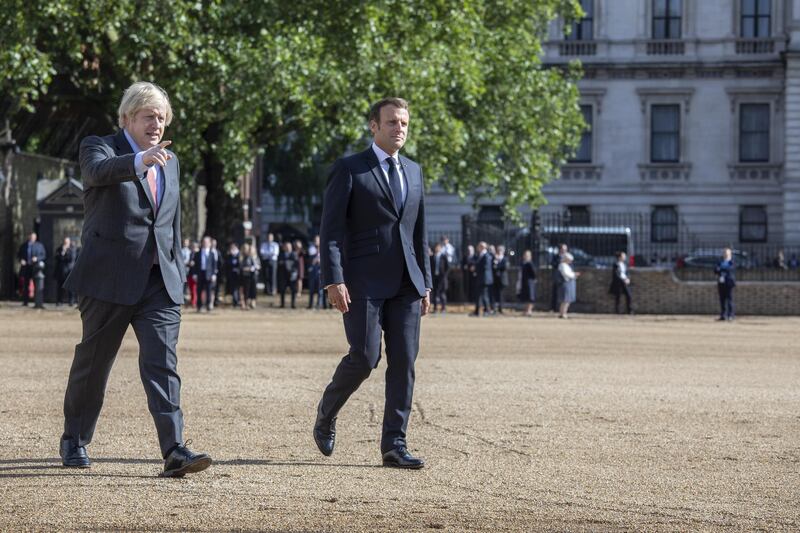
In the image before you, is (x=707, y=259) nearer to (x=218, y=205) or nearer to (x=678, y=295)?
(x=678, y=295)

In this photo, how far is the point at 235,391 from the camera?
Result: 12609 millimetres

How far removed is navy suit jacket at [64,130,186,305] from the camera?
752 cm

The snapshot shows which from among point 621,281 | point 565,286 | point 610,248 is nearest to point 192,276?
point 565,286

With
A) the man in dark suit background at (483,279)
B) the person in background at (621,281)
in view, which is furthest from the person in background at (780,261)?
the man in dark suit background at (483,279)

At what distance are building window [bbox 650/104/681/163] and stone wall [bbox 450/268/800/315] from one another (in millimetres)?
21020

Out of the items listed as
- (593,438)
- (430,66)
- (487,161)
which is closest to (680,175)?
(487,161)

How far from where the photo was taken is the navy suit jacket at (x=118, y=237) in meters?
7.52

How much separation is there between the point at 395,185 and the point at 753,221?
51145 mm

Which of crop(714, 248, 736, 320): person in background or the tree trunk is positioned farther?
the tree trunk

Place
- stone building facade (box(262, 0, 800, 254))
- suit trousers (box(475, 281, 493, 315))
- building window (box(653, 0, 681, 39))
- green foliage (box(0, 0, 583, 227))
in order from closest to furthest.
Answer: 1. green foliage (box(0, 0, 583, 227))
2. suit trousers (box(475, 281, 493, 315))
3. stone building facade (box(262, 0, 800, 254))
4. building window (box(653, 0, 681, 39))

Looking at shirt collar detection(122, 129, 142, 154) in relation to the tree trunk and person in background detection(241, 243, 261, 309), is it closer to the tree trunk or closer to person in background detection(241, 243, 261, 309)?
person in background detection(241, 243, 261, 309)

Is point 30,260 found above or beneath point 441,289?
above

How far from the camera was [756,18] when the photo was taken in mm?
57312

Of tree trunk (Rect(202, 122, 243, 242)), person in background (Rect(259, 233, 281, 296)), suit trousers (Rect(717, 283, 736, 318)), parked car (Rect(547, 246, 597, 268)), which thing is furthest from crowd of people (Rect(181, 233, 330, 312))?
suit trousers (Rect(717, 283, 736, 318))
